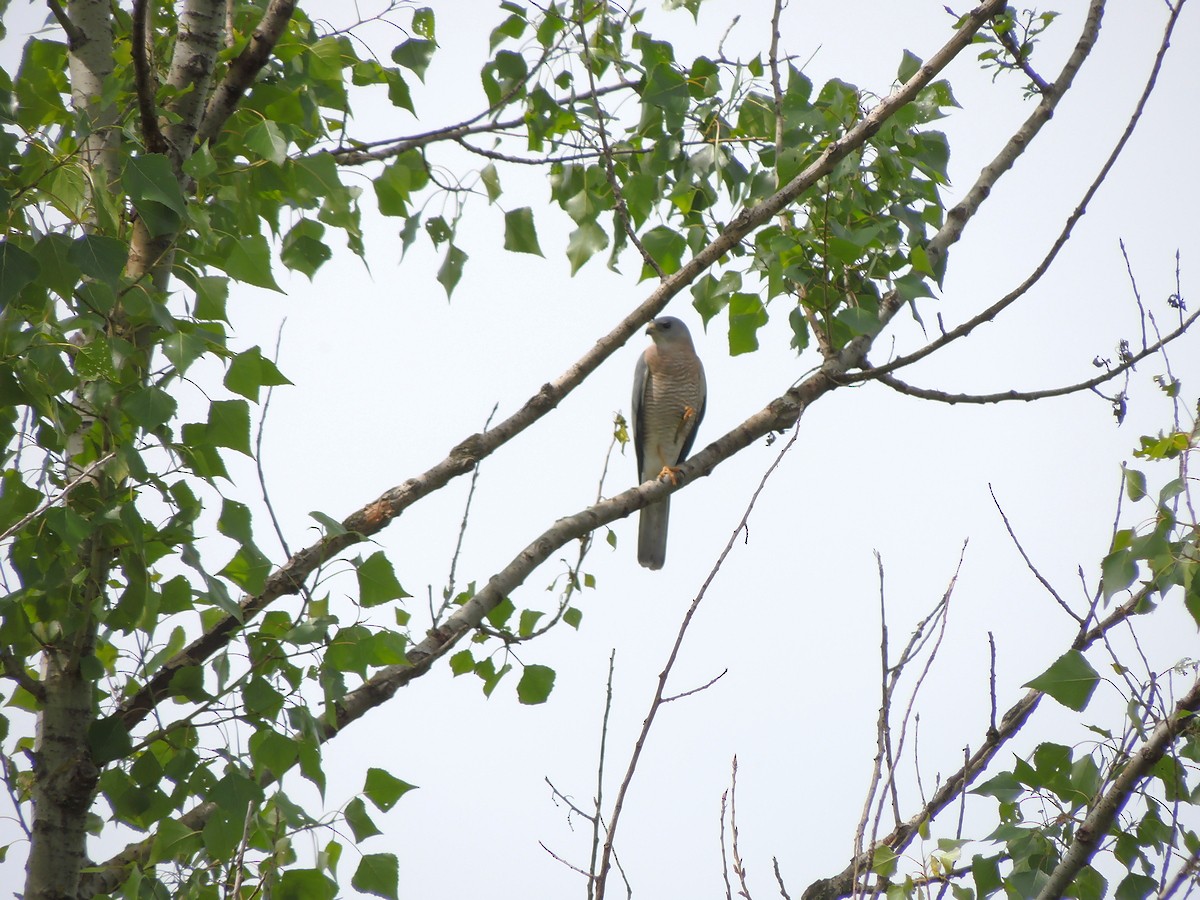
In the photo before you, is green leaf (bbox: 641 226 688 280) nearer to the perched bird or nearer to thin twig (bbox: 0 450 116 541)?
thin twig (bbox: 0 450 116 541)

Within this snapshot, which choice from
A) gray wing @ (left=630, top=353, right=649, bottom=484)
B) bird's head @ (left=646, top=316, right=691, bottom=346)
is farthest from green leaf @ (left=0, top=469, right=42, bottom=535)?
bird's head @ (left=646, top=316, right=691, bottom=346)

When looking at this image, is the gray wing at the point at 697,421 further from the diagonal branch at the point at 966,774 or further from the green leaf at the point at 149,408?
the green leaf at the point at 149,408

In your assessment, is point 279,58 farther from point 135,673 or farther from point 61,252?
point 135,673

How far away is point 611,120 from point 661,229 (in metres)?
0.34

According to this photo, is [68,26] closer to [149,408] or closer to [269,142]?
[269,142]

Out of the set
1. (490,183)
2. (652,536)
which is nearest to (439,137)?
(490,183)

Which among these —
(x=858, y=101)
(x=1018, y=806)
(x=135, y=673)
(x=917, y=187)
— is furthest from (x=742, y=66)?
(x=135, y=673)

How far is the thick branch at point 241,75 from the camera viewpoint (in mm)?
2219

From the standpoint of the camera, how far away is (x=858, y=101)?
277 centimetres

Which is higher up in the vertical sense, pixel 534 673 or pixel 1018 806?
pixel 534 673

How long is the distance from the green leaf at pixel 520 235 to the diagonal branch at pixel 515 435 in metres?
0.39

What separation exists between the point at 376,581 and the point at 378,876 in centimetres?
58

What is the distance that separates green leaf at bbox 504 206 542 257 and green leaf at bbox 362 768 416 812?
1463mm

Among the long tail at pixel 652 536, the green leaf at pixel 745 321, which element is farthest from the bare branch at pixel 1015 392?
the long tail at pixel 652 536
